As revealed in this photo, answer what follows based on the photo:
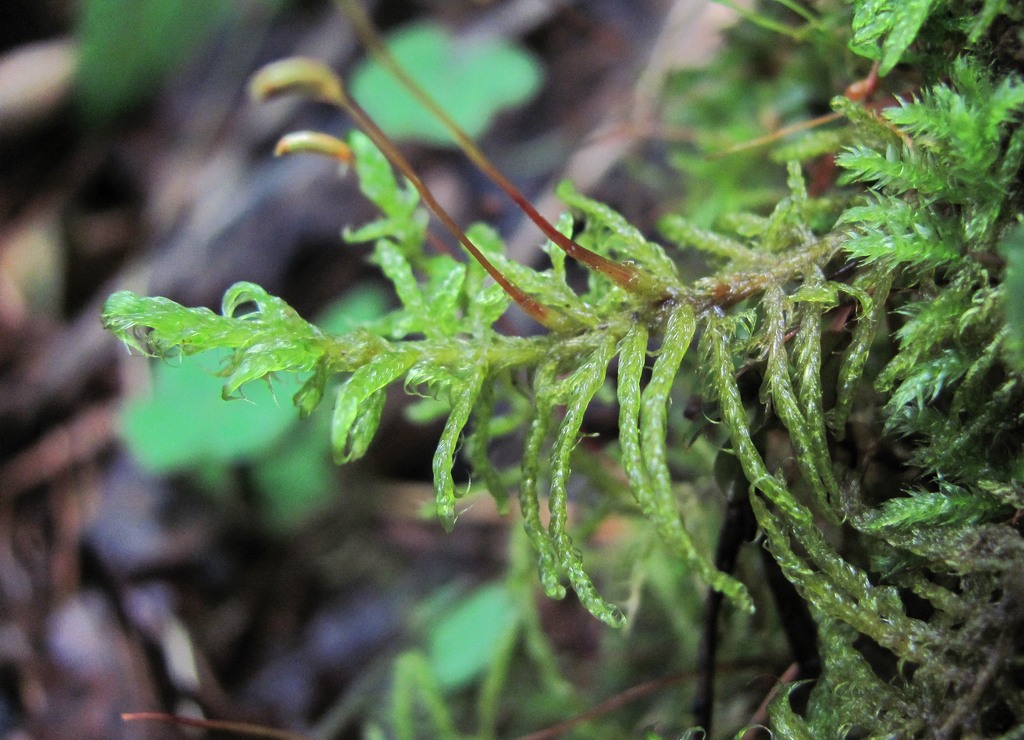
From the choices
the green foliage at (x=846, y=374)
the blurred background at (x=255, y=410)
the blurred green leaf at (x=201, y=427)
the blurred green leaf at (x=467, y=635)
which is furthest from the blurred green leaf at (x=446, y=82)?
the green foliage at (x=846, y=374)

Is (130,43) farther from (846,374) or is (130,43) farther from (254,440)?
(846,374)

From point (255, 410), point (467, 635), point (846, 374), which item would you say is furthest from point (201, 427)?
point (846, 374)

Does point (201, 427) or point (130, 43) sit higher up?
point (130, 43)

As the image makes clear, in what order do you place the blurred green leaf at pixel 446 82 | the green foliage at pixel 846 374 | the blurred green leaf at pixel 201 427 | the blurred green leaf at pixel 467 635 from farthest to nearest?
the blurred green leaf at pixel 446 82
the blurred green leaf at pixel 201 427
the blurred green leaf at pixel 467 635
the green foliage at pixel 846 374

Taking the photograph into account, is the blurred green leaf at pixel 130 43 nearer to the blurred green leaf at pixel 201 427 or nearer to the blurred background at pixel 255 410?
the blurred background at pixel 255 410

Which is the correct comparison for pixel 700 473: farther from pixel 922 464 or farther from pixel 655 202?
pixel 655 202

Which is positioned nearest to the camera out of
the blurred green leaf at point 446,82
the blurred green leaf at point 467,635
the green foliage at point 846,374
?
the green foliage at point 846,374

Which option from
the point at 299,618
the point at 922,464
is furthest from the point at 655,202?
the point at 299,618
